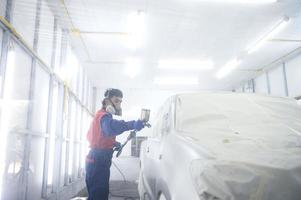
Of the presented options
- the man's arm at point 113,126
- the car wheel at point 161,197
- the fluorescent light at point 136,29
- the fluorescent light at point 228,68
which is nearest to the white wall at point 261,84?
the fluorescent light at point 228,68

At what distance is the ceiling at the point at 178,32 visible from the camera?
18.2ft

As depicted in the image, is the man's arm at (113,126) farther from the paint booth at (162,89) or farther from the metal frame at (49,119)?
the metal frame at (49,119)

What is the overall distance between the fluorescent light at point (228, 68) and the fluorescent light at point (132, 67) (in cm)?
297

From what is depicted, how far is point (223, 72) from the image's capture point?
9.89 m

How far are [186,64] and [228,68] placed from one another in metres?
1.59

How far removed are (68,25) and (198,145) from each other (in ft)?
17.4

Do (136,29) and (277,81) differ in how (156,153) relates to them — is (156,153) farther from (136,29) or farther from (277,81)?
(277,81)

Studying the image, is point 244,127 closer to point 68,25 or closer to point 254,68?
point 68,25

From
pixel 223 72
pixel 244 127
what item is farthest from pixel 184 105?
pixel 223 72

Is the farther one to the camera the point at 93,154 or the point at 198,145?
the point at 93,154

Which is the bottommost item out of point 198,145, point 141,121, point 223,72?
point 198,145

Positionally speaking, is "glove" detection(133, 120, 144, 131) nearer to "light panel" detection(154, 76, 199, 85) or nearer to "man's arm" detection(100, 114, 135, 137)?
"man's arm" detection(100, 114, 135, 137)

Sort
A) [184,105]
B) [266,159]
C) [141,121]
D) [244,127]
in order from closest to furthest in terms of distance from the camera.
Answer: [266,159] → [244,127] → [184,105] → [141,121]

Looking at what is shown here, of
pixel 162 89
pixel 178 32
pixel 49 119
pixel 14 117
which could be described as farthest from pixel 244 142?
pixel 162 89
